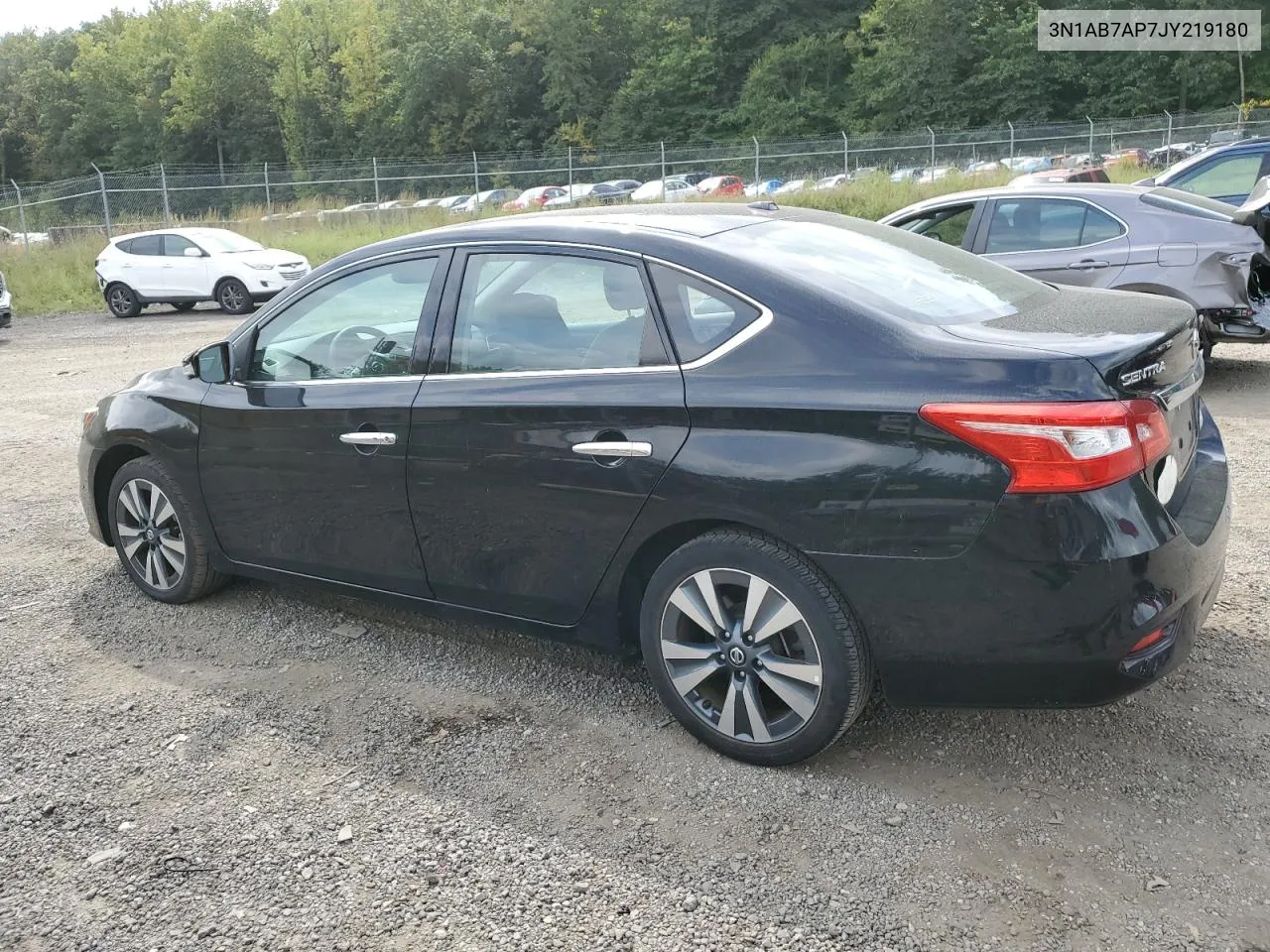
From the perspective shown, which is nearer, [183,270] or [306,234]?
[183,270]

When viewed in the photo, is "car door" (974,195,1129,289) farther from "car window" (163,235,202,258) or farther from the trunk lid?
"car window" (163,235,202,258)

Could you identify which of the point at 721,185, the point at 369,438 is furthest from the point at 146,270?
the point at 369,438

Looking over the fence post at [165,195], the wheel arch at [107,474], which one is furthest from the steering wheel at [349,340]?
the fence post at [165,195]

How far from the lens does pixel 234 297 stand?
19.4 meters

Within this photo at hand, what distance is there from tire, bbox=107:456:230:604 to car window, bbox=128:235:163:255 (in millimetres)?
16523

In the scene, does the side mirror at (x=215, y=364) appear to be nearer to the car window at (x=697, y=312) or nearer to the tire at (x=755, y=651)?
the car window at (x=697, y=312)

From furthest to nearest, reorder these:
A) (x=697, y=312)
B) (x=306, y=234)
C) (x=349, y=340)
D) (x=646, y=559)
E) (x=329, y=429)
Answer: (x=306, y=234)
(x=349, y=340)
(x=329, y=429)
(x=646, y=559)
(x=697, y=312)

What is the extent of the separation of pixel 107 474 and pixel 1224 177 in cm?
1154

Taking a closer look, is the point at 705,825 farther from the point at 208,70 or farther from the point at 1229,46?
the point at 208,70

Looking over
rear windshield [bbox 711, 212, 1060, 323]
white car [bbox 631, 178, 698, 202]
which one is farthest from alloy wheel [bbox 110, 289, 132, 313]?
rear windshield [bbox 711, 212, 1060, 323]

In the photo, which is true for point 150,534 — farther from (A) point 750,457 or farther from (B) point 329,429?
(A) point 750,457

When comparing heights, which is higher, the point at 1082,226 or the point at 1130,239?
the point at 1082,226

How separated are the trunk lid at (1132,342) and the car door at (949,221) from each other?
5.36 metres

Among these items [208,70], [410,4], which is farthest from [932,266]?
[208,70]
